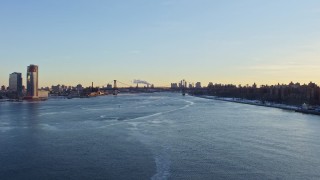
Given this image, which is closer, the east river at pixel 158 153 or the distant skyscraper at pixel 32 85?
the east river at pixel 158 153

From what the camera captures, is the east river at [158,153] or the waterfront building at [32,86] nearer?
the east river at [158,153]

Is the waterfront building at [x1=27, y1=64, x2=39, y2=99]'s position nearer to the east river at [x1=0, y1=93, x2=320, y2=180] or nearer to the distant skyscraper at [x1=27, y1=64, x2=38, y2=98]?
the distant skyscraper at [x1=27, y1=64, x2=38, y2=98]

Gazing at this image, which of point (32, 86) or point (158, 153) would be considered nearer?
point (158, 153)

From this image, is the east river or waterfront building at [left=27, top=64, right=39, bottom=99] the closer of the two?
the east river

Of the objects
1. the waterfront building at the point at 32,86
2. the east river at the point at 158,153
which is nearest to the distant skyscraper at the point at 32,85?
the waterfront building at the point at 32,86

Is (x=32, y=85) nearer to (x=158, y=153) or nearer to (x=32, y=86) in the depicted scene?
(x=32, y=86)

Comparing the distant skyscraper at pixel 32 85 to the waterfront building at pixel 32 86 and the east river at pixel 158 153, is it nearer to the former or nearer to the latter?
the waterfront building at pixel 32 86

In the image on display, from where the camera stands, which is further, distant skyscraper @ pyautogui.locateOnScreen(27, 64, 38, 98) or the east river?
distant skyscraper @ pyautogui.locateOnScreen(27, 64, 38, 98)

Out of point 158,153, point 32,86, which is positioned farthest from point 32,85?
point 158,153

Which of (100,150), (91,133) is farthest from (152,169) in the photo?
(91,133)

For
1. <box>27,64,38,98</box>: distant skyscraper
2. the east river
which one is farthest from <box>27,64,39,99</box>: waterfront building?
the east river

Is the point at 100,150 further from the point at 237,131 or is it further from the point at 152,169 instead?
the point at 237,131
